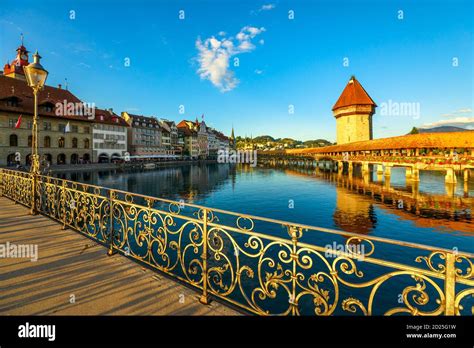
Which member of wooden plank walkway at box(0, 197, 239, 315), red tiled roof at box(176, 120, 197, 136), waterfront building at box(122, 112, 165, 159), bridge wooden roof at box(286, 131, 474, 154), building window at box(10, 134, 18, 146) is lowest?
wooden plank walkway at box(0, 197, 239, 315)

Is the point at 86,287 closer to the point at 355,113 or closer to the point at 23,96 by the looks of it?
the point at 23,96

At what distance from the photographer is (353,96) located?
2478 inches

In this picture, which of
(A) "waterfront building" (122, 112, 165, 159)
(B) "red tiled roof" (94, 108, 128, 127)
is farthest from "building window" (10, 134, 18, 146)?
(A) "waterfront building" (122, 112, 165, 159)

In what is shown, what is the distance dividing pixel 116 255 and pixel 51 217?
4.06 metres

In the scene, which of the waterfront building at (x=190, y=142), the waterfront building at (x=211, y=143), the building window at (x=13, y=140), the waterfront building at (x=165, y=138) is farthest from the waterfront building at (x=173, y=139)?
the building window at (x=13, y=140)

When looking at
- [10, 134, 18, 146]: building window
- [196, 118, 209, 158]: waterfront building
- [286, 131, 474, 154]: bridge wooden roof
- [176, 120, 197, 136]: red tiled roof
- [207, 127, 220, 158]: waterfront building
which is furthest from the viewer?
[207, 127, 220, 158]: waterfront building

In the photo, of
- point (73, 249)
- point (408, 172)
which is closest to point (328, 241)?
point (73, 249)

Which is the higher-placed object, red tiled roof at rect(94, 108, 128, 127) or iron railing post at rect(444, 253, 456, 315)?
red tiled roof at rect(94, 108, 128, 127)

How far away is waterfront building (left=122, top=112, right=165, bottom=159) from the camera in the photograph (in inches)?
2844

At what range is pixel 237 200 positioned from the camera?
71.7ft

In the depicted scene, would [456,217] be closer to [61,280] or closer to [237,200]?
[237,200]

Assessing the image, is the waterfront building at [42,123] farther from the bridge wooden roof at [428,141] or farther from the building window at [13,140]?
the bridge wooden roof at [428,141]

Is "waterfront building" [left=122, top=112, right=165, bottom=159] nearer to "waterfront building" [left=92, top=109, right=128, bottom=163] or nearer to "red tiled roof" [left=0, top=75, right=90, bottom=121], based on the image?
"waterfront building" [left=92, top=109, right=128, bottom=163]

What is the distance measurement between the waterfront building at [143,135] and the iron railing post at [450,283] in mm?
70345
